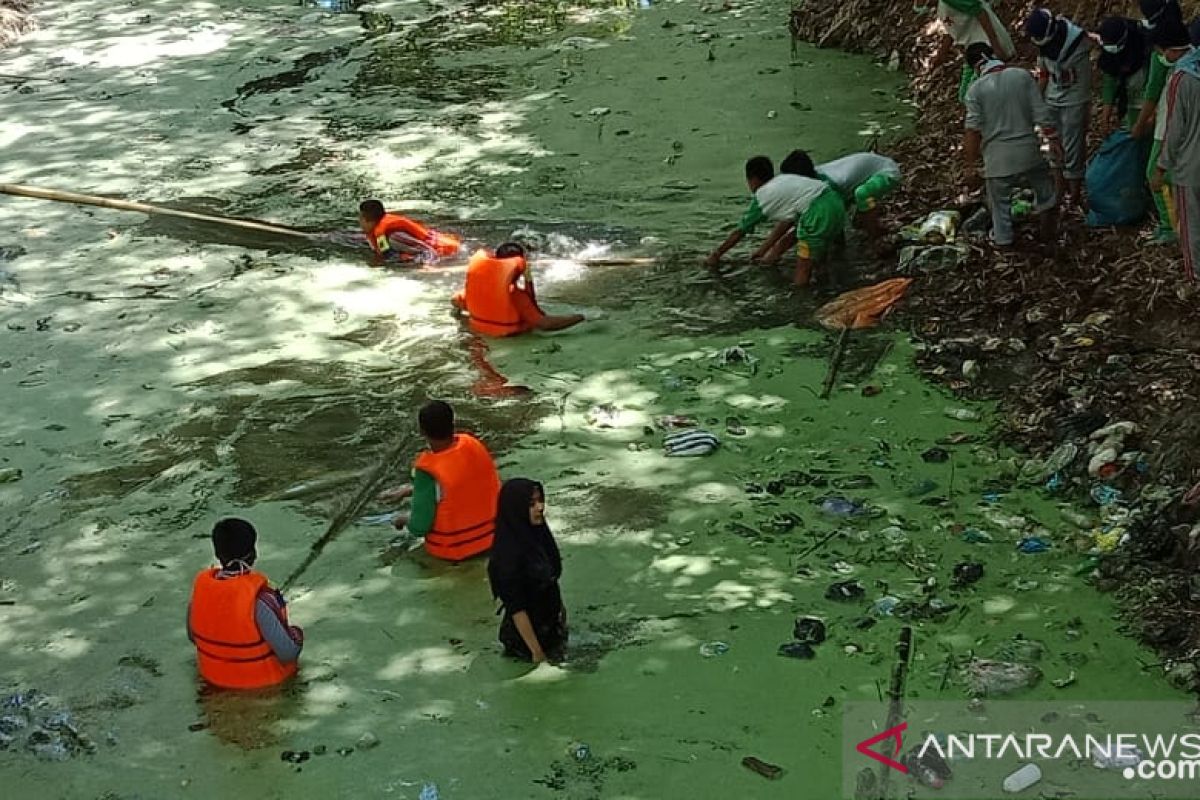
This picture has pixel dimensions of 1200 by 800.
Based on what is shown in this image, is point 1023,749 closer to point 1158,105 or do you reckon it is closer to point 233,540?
point 233,540

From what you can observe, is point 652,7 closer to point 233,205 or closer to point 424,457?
point 233,205

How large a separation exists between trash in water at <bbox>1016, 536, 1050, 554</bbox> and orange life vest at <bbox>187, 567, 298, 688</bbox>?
2907 mm

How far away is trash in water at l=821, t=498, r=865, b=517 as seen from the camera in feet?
19.7

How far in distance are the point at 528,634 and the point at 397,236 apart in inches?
179

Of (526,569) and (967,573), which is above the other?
(526,569)

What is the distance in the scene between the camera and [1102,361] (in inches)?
269

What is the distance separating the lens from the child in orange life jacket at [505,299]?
316 inches

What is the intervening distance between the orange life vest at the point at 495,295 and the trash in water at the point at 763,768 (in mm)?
4017

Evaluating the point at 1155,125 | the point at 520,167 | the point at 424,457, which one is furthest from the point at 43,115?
the point at 1155,125

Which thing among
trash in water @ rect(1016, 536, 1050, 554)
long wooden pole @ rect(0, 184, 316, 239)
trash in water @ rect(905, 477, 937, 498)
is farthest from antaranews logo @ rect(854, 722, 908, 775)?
long wooden pole @ rect(0, 184, 316, 239)

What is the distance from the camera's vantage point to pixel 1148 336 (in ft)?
22.6

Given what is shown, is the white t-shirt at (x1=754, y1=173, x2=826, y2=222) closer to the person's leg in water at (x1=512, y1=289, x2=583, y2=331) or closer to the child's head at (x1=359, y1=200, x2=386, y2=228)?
the person's leg in water at (x1=512, y1=289, x2=583, y2=331)

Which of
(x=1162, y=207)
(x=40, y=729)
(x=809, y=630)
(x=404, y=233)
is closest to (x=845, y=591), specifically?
(x=809, y=630)

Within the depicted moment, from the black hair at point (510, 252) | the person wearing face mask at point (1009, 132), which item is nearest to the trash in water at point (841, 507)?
the person wearing face mask at point (1009, 132)
